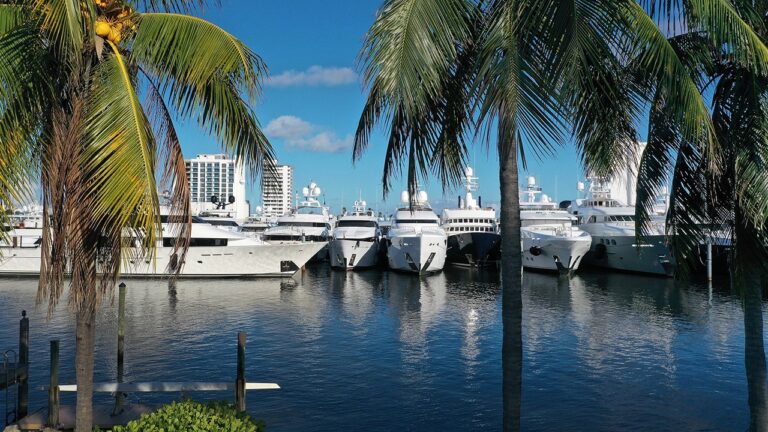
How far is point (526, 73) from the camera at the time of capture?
539cm

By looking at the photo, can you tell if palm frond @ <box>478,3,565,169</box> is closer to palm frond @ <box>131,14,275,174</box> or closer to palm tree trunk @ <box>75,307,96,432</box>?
palm frond @ <box>131,14,275,174</box>

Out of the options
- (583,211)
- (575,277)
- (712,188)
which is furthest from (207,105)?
(583,211)

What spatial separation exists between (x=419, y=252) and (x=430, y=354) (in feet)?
89.1

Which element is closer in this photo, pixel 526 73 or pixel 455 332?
pixel 526 73

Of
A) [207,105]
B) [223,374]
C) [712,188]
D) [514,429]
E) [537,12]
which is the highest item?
[537,12]

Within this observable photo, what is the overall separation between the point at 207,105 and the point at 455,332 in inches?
756

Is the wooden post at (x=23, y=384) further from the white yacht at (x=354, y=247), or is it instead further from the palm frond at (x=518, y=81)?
the white yacht at (x=354, y=247)

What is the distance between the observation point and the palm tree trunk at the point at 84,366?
685 centimetres

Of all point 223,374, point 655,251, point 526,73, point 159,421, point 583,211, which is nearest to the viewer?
point 526,73

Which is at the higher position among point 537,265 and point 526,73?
point 526,73

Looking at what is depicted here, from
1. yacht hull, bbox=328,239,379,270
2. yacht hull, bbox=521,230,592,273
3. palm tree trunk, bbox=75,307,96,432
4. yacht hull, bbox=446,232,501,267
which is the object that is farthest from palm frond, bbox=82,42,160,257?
yacht hull, bbox=446,232,501,267

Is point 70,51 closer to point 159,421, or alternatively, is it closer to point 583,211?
point 159,421

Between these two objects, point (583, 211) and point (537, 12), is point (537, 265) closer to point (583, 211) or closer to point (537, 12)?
point (583, 211)

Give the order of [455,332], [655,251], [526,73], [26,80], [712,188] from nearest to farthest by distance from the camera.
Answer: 1. [526,73]
2. [26,80]
3. [712,188]
4. [455,332]
5. [655,251]
